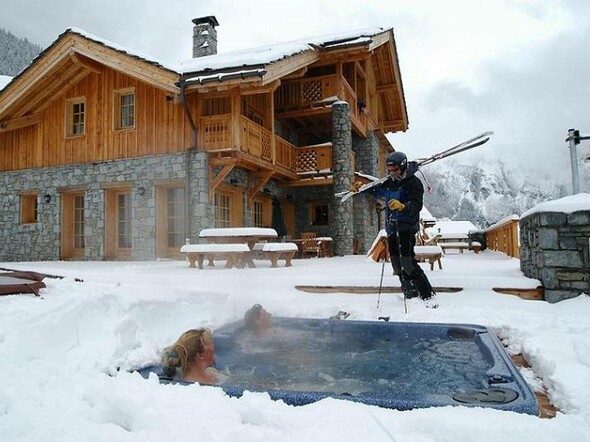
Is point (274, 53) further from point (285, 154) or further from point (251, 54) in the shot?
point (285, 154)

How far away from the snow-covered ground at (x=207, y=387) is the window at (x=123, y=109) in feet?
25.5

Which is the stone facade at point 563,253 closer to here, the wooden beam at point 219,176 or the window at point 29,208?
the wooden beam at point 219,176

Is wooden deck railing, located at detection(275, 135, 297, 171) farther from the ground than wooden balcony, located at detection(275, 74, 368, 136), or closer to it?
closer to it

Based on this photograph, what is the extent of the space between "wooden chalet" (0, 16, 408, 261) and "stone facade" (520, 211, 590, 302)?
22.2ft

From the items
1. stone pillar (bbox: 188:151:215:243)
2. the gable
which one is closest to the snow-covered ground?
stone pillar (bbox: 188:151:215:243)

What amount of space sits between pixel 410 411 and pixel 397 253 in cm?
345

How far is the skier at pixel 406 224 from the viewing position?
5.16m

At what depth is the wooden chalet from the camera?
10.7 m

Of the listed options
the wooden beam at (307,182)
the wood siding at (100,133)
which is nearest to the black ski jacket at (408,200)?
the wood siding at (100,133)

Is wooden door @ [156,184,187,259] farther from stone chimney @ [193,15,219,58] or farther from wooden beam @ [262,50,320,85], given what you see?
stone chimney @ [193,15,219,58]

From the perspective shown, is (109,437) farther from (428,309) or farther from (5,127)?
(5,127)

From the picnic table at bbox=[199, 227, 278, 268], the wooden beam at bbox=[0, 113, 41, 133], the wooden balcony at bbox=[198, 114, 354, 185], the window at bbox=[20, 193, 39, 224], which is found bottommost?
the picnic table at bbox=[199, 227, 278, 268]

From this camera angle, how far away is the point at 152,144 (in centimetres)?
1147

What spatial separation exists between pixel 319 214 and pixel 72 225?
7.86m
